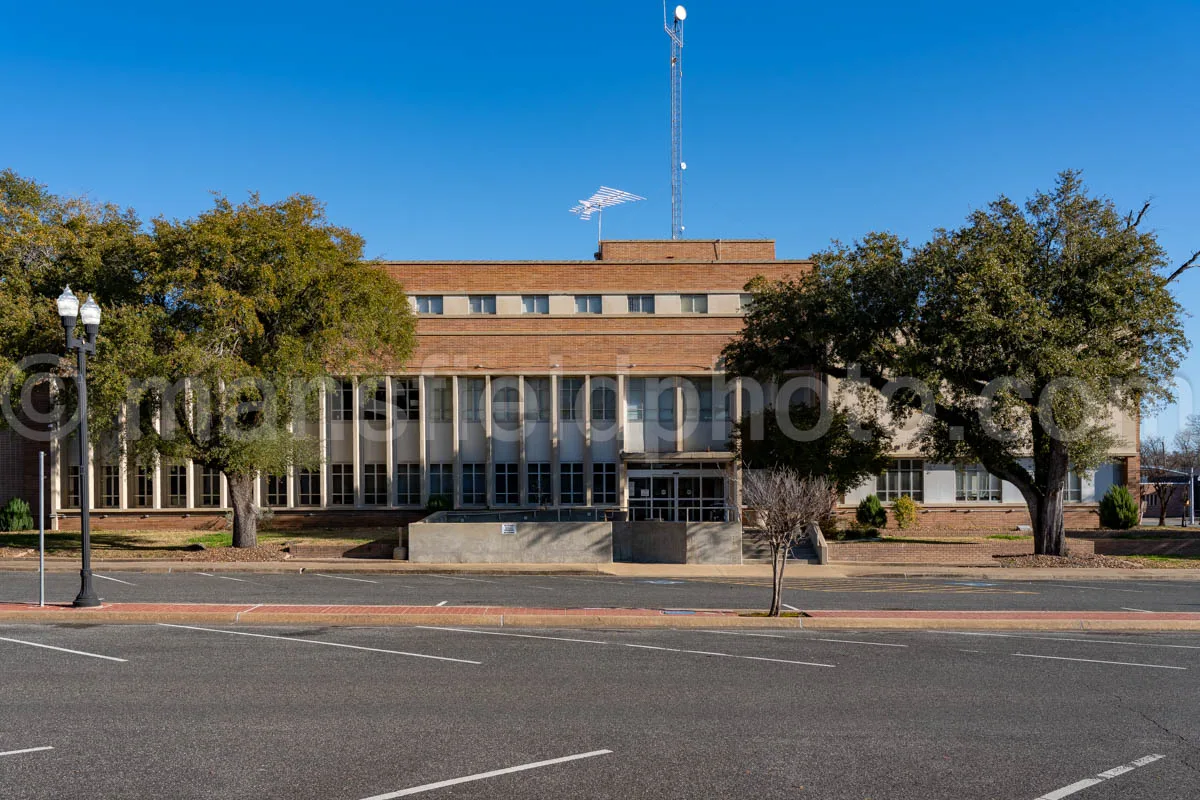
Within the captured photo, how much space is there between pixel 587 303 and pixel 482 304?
438 cm

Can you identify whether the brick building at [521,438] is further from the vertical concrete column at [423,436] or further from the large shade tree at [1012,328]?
the large shade tree at [1012,328]

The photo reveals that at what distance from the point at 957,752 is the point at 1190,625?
1001 cm

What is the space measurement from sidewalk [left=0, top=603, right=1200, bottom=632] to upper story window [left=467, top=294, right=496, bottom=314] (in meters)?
24.3

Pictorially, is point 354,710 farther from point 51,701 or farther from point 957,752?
point 957,752

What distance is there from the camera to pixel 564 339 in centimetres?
3806

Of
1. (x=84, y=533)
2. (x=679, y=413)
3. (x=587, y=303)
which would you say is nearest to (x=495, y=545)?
(x=679, y=413)

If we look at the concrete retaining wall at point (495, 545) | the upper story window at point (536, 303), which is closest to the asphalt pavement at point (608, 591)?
the concrete retaining wall at point (495, 545)

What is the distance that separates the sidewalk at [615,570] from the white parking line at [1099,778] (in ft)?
55.0

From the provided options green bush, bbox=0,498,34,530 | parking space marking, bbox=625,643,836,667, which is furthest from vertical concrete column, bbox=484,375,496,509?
parking space marking, bbox=625,643,836,667

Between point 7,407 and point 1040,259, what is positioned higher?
point 1040,259

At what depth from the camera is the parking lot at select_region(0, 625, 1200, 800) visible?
23.9 feet

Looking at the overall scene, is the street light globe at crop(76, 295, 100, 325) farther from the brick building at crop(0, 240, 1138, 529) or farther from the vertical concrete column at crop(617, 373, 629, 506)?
the vertical concrete column at crop(617, 373, 629, 506)

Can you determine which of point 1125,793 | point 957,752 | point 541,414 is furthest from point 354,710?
point 541,414

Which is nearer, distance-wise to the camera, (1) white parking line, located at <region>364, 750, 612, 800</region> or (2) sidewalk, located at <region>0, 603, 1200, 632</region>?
(1) white parking line, located at <region>364, 750, 612, 800</region>
